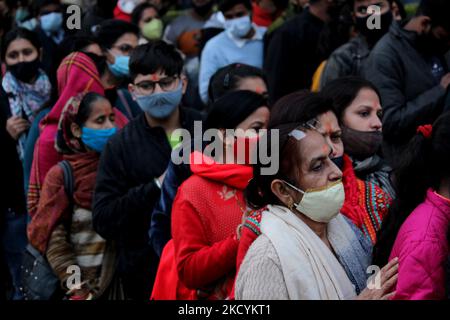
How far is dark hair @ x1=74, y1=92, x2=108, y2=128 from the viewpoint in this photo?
570 centimetres

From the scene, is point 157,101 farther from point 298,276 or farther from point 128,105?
point 298,276

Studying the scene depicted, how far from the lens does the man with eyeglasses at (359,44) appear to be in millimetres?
6273

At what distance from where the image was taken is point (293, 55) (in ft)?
23.8

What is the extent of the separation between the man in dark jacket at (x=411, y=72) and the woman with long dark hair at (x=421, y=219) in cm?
189

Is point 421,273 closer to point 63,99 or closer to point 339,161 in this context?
point 339,161

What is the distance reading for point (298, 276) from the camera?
3.37 meters

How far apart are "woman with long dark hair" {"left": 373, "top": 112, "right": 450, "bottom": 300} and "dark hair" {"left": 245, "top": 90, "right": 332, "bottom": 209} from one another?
0.45m

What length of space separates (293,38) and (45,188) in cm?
255

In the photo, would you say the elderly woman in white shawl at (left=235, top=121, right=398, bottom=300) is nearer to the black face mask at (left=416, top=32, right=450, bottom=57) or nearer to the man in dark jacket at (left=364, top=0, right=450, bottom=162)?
the man in dark jacket at (left=364, top=0, right=450, bottom=162)

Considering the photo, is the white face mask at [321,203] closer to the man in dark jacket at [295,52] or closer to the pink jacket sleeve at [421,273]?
the pink jacket sleeve at [421,273]

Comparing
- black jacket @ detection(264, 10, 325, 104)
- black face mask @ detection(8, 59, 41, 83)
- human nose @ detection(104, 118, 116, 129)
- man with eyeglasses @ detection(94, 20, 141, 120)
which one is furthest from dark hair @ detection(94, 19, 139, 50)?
human nose @ detection(104, 118, 116, 129)

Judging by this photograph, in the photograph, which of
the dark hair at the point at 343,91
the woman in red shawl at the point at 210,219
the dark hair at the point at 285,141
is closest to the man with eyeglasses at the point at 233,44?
the dark hair at the point at 343,91

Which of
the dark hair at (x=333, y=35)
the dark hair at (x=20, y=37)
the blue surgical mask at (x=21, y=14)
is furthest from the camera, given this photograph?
the blue surgical mask at (x=21, y=14)

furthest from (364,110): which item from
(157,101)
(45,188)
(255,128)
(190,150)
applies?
(45,188)
